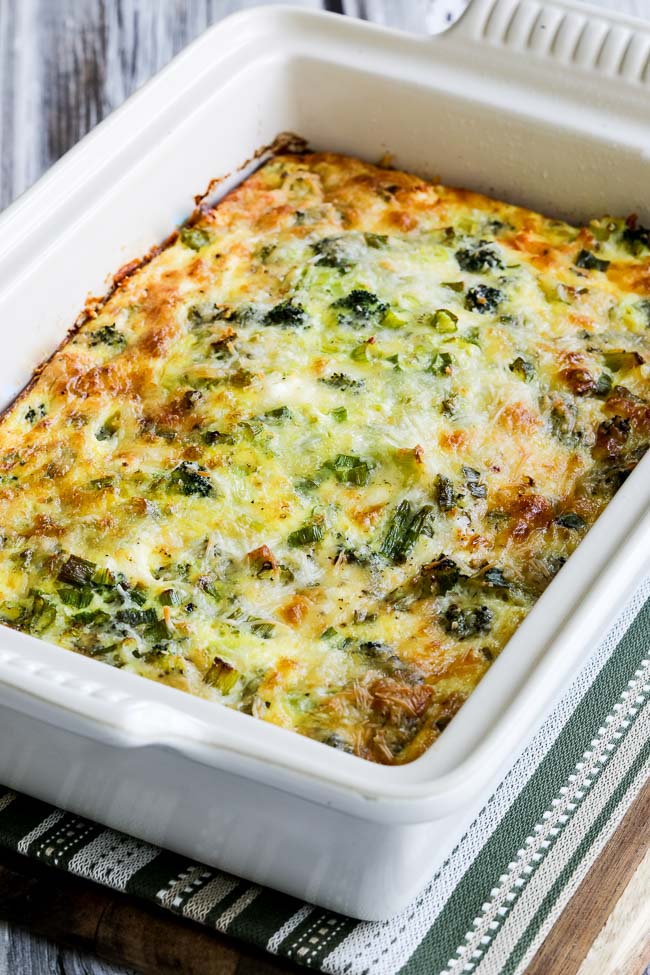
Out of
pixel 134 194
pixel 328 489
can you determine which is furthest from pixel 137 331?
pixel 328 489

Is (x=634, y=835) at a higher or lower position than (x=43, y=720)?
lower

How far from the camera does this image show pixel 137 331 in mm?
3613

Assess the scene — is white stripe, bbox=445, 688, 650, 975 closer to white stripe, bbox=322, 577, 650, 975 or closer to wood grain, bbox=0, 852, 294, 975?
white stripe, bbox=322, 577, 650, 975

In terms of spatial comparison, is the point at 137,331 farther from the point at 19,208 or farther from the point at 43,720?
the point at 43,720

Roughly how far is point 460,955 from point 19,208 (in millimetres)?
1990

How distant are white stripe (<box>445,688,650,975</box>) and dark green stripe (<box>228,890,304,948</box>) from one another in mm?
328

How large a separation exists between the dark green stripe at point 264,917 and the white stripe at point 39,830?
45cm

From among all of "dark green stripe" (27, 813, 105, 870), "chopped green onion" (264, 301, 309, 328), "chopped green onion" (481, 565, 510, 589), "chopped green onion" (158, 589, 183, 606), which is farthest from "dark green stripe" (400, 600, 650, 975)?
"chopped green onion" (264, 301, 309, 328)

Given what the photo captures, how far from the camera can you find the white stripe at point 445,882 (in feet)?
8.70

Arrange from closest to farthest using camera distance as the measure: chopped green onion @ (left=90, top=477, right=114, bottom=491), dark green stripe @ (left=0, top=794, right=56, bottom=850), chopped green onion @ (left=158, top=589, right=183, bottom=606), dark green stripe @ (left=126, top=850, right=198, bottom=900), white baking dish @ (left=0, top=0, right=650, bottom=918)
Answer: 1. white baking dish @ (left=0, top=0, right=650, bottom=918)
2. dark green stripe @ (left=126, top=850, right=198, bottom=900)
3. dark green stripe @ (left=0, top=794, right=56, bottom=850)
4. chopped green onion @ (left=158, top=589, right=183, bottom=606)
5. chopped green onion @ (left=90, top=477, right=114, bottom=491)

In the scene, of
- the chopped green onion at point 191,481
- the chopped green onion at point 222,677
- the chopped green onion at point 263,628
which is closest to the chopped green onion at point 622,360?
the chopped green onion at point 191,481

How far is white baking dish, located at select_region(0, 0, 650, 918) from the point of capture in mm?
2367

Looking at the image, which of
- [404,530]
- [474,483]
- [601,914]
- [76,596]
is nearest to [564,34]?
[474,483]

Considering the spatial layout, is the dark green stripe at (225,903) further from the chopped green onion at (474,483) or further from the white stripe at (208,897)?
the chopped green onion at (474,483)
